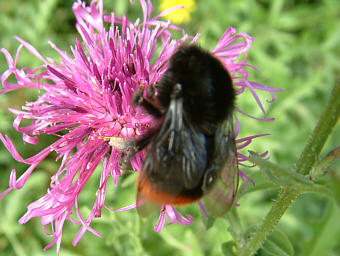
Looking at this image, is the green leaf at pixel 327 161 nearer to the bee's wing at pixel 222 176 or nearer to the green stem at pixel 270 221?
the green stem at pixel 270 221

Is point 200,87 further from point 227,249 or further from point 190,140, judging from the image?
point 227,249

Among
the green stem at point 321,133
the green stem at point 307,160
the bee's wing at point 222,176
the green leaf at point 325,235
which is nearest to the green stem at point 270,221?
the green stem at point 307,160

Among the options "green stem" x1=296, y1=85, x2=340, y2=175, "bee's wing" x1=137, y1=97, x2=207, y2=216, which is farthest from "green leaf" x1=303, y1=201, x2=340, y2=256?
"bee's wing" x1=137, y1=97, x2=207, y2=216

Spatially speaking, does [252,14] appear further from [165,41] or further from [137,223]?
[137,223]

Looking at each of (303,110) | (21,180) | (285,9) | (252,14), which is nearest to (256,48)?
(252,14)

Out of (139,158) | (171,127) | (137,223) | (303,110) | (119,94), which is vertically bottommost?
(303,110)

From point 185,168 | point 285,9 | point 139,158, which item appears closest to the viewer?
point 185,168

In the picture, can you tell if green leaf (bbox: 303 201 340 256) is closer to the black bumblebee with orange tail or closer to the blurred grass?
the blurred grass
